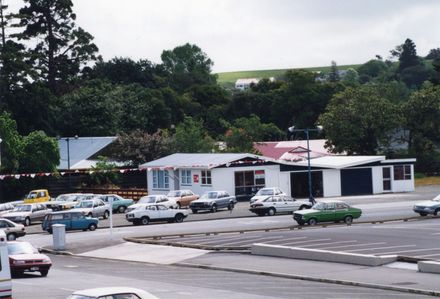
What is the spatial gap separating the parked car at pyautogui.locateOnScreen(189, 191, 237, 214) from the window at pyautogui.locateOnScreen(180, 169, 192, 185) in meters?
12.5

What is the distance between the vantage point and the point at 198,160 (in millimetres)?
82875

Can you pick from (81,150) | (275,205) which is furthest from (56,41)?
(275,205)

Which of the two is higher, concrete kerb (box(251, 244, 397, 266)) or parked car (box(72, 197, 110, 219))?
parked car (box(72, 197, 110, 219))

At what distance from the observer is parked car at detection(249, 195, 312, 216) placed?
6395 centimetres

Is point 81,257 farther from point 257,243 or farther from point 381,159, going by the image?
point 381,159

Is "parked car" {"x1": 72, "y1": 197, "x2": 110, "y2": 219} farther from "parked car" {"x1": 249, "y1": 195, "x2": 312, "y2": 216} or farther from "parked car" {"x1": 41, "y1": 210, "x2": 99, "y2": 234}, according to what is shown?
"parked car" {"x1": 249, "y1": 195, "x2": 312, "y2": 216}

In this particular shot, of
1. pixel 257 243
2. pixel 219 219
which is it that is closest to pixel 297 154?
pixel 219 219

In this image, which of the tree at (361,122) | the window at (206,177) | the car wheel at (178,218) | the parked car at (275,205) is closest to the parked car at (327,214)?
the parked car at (275,205)

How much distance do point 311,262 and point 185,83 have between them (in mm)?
146167

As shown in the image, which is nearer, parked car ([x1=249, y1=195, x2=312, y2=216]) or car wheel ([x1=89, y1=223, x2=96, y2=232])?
car wheel ([x1=89, y1=223, x2=96, y2=232])

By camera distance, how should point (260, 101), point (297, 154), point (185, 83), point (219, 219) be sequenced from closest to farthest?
point (219, 219)
point (297, 154)
point (260, 101)
point (185, 83)

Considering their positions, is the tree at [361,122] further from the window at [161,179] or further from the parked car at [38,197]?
the parked car at [38,197]

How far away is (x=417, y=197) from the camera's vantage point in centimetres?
7694

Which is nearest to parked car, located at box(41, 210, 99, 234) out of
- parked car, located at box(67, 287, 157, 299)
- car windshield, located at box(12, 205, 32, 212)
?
car windshield, located at box(12, 205, 32, 212)
